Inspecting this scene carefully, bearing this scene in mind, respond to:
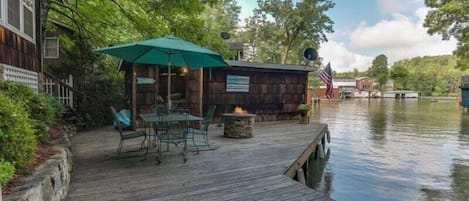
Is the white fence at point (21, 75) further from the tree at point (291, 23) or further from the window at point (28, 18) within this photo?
the tree at point (291, 23)

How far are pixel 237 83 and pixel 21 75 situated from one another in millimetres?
5914

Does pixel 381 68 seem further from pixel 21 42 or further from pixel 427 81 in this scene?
pixel 21 42

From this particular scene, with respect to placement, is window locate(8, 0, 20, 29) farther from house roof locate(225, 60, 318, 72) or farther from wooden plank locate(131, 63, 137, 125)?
house roof locate(225, 60, 318, 72)

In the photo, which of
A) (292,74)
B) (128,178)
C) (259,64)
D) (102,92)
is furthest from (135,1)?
(128,178)

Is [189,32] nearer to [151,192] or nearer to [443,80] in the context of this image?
[151,192]

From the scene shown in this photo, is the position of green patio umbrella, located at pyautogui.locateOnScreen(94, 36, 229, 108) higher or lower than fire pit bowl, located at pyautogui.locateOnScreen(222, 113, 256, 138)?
higher

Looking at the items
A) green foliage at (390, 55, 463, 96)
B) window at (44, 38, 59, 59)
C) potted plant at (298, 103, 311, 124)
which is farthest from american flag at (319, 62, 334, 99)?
green foliage at (390, 55, 463, 96)

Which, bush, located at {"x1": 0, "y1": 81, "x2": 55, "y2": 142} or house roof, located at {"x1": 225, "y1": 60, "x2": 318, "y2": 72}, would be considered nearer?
bush, located at {"x1": 0, "y1": 81, "x2": 55, "y2": 142}

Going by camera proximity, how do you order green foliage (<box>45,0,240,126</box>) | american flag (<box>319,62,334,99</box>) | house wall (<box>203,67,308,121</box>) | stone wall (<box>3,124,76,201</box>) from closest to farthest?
stone wall (<box>3,124,76,201</box>) → green foliage (<box>45,0,240,126</box>) → house wall (<box>203,67,308,121</box>) → american flag (<box>319,62,334,99</box>)

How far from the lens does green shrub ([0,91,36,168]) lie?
2448mm

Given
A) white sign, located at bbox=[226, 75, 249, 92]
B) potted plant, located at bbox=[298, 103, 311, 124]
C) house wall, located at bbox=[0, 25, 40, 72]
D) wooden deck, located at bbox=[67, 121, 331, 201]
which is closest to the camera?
wooden deck, located at bbox=[67, 121, 331, 201]

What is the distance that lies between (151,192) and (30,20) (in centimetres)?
548

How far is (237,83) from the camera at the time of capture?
10039 mm

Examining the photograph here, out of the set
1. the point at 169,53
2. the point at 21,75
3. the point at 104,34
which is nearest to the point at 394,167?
the point at 169,53
